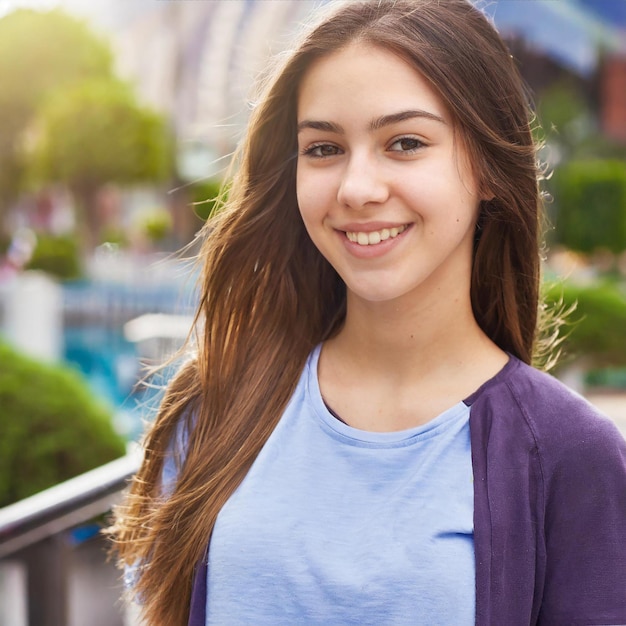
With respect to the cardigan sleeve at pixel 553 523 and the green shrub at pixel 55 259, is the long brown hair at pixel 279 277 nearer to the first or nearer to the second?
the cardigan sleeve at pixel 553 523

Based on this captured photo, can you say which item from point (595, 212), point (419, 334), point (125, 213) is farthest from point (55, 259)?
point (125, 213)

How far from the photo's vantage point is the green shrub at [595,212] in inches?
581

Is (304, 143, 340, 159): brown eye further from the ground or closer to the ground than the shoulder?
further from the ground

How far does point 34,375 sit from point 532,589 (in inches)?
96.7

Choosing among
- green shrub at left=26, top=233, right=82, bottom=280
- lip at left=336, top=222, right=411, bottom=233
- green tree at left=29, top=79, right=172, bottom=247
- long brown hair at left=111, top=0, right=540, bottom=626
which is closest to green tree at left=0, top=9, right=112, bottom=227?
green tree at left=29, top=79, right=172, bottom=247

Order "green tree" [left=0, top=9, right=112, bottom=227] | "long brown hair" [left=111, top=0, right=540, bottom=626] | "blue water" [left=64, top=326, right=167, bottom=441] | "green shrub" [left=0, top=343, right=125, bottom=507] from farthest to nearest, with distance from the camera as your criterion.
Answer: "green tree" [left=0, top=9, right=112, bottom=227], "blue water" [left=64, top=326, right=167, bottom=441], "green shrub" [left=0, top=343, right=125, bottom=507], "long brown hair" [left=111, top=0, right=540, bottom=626]

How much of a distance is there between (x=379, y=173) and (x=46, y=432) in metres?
2.21

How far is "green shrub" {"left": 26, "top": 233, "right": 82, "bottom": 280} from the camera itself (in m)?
18.0

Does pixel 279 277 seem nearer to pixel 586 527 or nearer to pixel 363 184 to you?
pixel 363 184

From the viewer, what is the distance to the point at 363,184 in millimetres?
1263

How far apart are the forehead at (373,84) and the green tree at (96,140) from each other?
764 inches

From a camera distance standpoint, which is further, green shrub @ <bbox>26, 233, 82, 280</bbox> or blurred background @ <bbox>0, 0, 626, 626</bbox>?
green shrub @ <bbox>26, 233, 82, 280</bbox>

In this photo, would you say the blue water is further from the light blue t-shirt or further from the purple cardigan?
the purple cardigan

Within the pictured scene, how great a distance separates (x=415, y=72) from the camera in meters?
1.28
